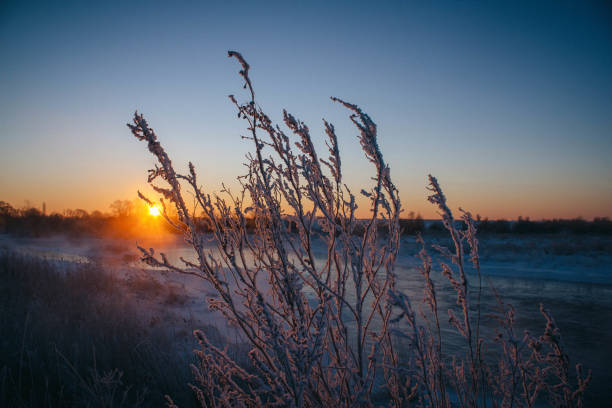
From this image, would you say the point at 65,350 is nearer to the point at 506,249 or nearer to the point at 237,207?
the point at 237,207

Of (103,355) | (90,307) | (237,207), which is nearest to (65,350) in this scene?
Answer: (103,355)

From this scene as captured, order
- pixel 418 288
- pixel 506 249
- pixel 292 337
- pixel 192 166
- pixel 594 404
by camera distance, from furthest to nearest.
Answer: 1. pixel 506 249
2. pixel 418 288
3. pixel 594 404
4. pixel 192 166
5. pixel 292 337

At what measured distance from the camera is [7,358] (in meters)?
3.14

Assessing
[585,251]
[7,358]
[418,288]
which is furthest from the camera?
[585,251]

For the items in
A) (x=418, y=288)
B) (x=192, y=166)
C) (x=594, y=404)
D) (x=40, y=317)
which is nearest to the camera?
(x=192, y=166)

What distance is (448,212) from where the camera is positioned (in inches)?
54.5

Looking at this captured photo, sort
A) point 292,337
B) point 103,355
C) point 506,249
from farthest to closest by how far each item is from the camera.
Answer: point 506,249, point 103,355, point 292,337

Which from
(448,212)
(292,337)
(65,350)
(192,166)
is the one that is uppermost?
(192,166)

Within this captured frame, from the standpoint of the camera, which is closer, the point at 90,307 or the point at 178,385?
the point at 178,385

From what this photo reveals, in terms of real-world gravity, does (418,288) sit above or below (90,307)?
below

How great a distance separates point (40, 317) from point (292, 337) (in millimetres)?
4655

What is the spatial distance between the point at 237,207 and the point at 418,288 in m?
9.94

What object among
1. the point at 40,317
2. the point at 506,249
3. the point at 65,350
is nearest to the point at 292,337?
the point at 65,350

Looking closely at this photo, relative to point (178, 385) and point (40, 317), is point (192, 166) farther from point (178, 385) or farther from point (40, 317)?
point (40, 317)
